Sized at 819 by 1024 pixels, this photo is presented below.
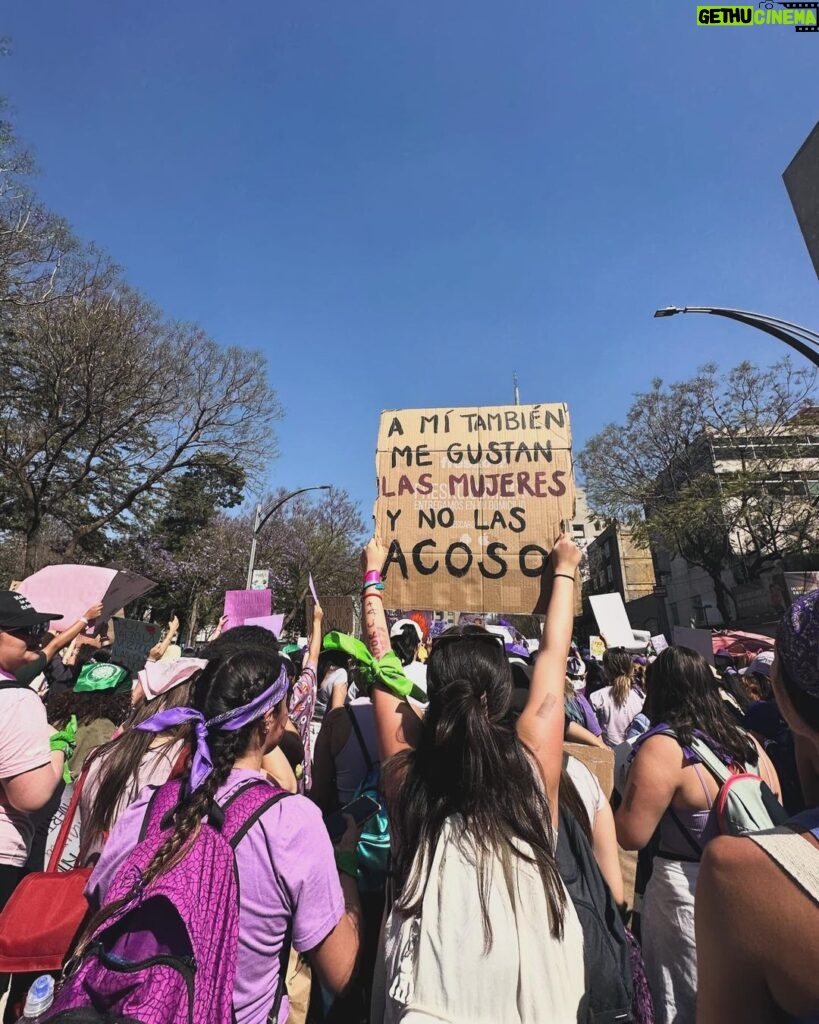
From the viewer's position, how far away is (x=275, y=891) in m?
1.38

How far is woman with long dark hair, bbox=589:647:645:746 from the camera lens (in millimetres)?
5500

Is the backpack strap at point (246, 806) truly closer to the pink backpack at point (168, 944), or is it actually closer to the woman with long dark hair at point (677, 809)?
the pink backpack at point (168, 944)

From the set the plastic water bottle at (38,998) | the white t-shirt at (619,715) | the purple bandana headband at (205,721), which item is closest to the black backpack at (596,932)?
the purple bandana headband at (205,721)

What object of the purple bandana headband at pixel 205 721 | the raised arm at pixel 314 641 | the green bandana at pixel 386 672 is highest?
the raised arm at pixel 314 641

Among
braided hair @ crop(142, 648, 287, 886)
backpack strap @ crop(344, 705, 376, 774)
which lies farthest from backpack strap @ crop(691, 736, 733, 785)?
braided hair @ crop(142, 648, 287, 886)

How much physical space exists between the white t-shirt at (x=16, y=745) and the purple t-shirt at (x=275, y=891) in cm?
102

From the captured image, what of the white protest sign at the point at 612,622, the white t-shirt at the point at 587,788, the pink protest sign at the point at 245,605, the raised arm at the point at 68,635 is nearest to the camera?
the white t-shirt at the point at 587,788

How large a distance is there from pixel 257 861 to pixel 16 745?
1.44 meters

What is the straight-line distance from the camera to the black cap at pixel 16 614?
254cm

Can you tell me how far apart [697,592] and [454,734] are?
127 ft

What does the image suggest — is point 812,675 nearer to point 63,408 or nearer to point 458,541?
point 458,541

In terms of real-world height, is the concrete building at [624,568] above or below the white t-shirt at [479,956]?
above

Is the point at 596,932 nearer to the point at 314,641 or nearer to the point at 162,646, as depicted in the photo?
the point at 314,641

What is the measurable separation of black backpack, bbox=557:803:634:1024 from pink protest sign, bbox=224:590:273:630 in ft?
13.8
